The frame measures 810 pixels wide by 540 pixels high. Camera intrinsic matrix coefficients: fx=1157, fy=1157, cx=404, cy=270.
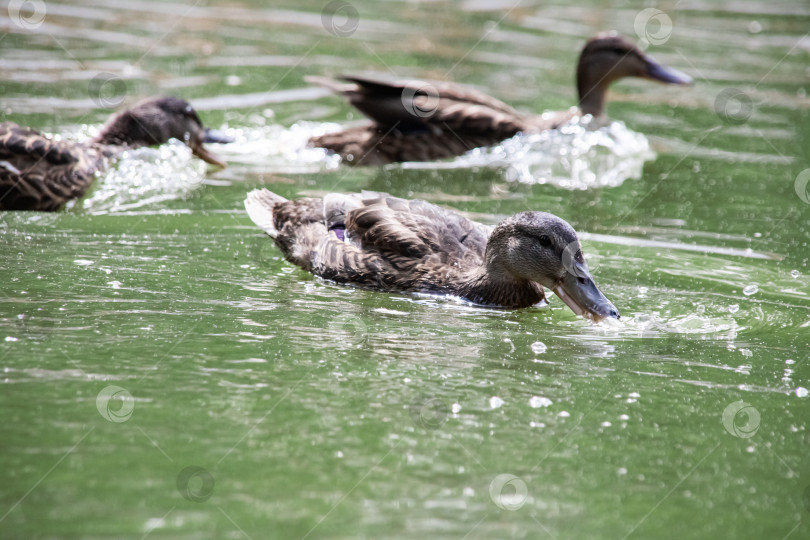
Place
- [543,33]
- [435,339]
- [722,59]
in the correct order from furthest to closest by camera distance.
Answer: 1. [543,33]
2. [722,59]
3. [435,339]

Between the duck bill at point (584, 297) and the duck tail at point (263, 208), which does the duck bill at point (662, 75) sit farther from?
the duck bill at point (584, 297)

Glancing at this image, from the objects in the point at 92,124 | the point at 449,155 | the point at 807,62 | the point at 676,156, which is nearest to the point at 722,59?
the point at 807,62

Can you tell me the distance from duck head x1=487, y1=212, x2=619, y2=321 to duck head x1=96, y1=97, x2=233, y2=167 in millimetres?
4246

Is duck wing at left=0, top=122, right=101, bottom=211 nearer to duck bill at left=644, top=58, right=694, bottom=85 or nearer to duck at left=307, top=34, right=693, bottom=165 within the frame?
duck at left=307, top=34, right=693, bottom=165

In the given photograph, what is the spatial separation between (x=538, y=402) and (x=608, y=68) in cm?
757

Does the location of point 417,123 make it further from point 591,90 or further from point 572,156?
point 591,90

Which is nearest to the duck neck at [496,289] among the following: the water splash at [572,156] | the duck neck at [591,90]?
the water splash at [572,156]

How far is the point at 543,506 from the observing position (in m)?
4.61

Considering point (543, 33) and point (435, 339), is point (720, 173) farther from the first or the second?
point (543, 33)

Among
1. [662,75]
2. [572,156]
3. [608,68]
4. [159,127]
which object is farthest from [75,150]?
[662,75]

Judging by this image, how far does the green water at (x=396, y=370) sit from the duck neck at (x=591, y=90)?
827 millimetres

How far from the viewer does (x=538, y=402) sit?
5594 millimetres

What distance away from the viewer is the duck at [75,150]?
8.93 metres

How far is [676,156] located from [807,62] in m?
5.02
